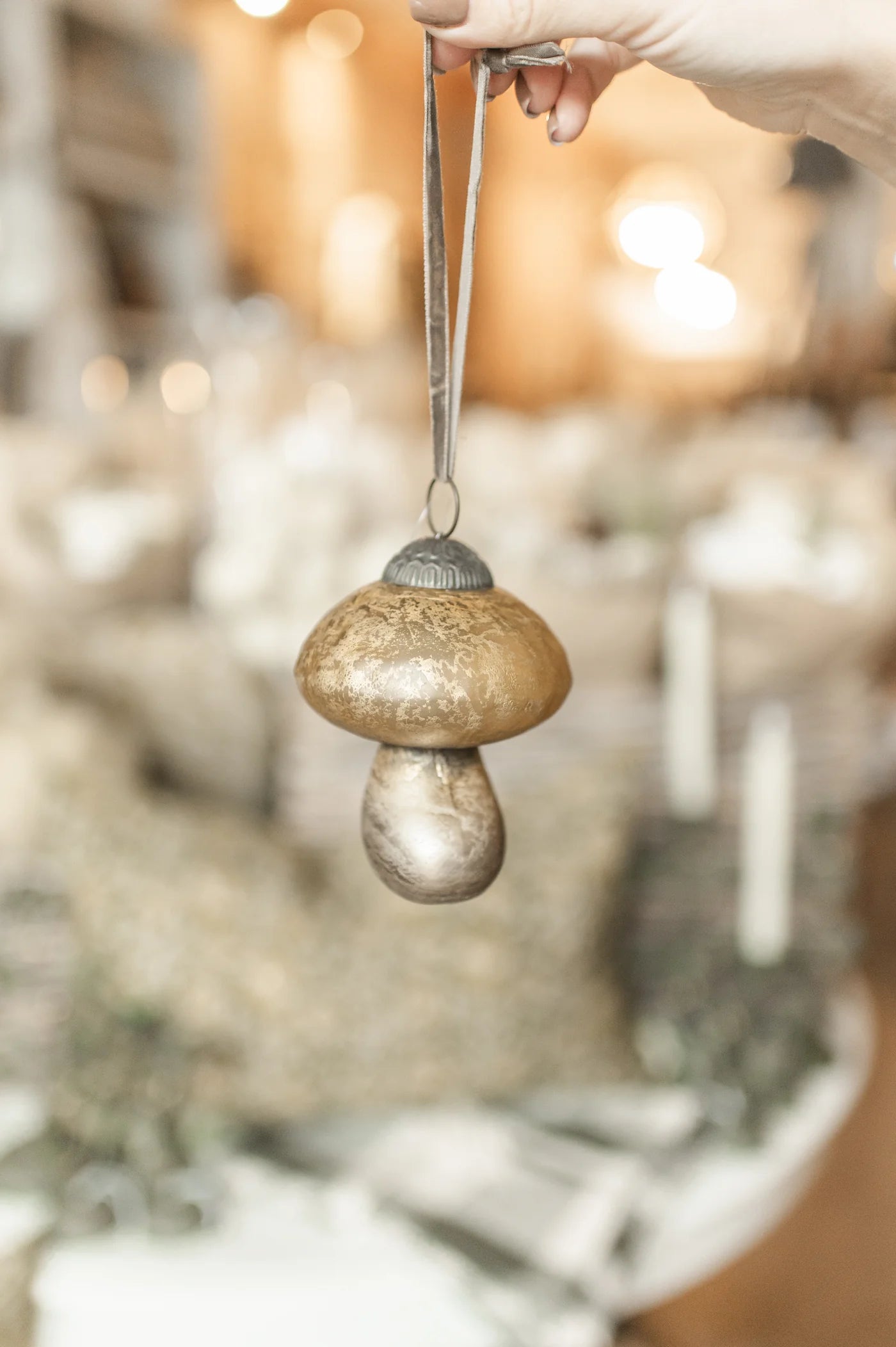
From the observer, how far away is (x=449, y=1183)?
2.32 ft

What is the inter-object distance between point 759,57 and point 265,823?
0.63m

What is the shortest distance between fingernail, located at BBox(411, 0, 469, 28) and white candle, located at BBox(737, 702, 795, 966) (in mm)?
609

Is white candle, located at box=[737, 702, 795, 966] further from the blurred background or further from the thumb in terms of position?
the thumb

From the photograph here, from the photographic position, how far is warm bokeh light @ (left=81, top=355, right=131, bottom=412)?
6.25ft

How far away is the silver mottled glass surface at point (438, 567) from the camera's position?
0.34 m

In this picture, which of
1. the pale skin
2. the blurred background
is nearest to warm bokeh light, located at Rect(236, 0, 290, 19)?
the blurred background

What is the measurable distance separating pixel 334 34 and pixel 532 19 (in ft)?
10.5

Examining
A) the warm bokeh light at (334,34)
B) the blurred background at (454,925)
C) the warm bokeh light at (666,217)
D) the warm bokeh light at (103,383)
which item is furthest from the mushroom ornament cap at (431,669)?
the warm bokeh light at (666,217)

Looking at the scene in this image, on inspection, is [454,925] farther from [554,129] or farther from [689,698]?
[554,129]

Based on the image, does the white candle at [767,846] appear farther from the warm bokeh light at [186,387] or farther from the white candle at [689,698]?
the warm bokeh light at [186,387]

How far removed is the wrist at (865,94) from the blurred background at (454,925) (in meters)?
0.42

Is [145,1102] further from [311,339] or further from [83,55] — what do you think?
[311,339]

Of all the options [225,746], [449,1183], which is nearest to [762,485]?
[225,746]

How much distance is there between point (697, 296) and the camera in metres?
4.97
